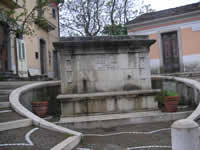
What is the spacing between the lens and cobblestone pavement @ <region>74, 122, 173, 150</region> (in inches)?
165

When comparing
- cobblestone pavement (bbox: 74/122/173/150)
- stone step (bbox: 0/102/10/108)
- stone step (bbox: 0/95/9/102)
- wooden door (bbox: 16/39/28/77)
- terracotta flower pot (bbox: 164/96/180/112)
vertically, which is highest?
wooden door (bbox: 16/39/28/77)

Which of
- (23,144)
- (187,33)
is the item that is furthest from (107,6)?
(23,144)

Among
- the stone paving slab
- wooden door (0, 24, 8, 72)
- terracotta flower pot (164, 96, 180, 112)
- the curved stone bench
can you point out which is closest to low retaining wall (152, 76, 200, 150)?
terracotta flower pot (164, 96, 180, 112)

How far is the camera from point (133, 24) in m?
18.4

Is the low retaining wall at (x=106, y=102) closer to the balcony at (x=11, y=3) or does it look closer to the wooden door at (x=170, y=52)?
the balcony at (x=11, y=3)

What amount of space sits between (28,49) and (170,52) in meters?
10.7

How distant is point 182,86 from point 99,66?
353 centimetres

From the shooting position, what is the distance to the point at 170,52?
17.2m

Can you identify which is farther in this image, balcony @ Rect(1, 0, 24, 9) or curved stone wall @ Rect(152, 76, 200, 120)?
balcony @ Rect(1, 0, 24, 9)

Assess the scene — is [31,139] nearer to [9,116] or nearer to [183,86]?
[9,116]

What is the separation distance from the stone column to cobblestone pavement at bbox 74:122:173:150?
1348 millimetres

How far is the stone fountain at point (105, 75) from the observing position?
6.68 meters

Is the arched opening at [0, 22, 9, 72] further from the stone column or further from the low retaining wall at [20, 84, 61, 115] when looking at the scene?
the stone column

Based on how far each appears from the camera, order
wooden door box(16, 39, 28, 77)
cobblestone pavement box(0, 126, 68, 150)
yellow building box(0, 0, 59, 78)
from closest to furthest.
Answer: cobblestone pavement box(0, 126, 68, 150) < yellow building box(0, 0, 59, 78) < wooden door box(16, 39, 28, 77)
